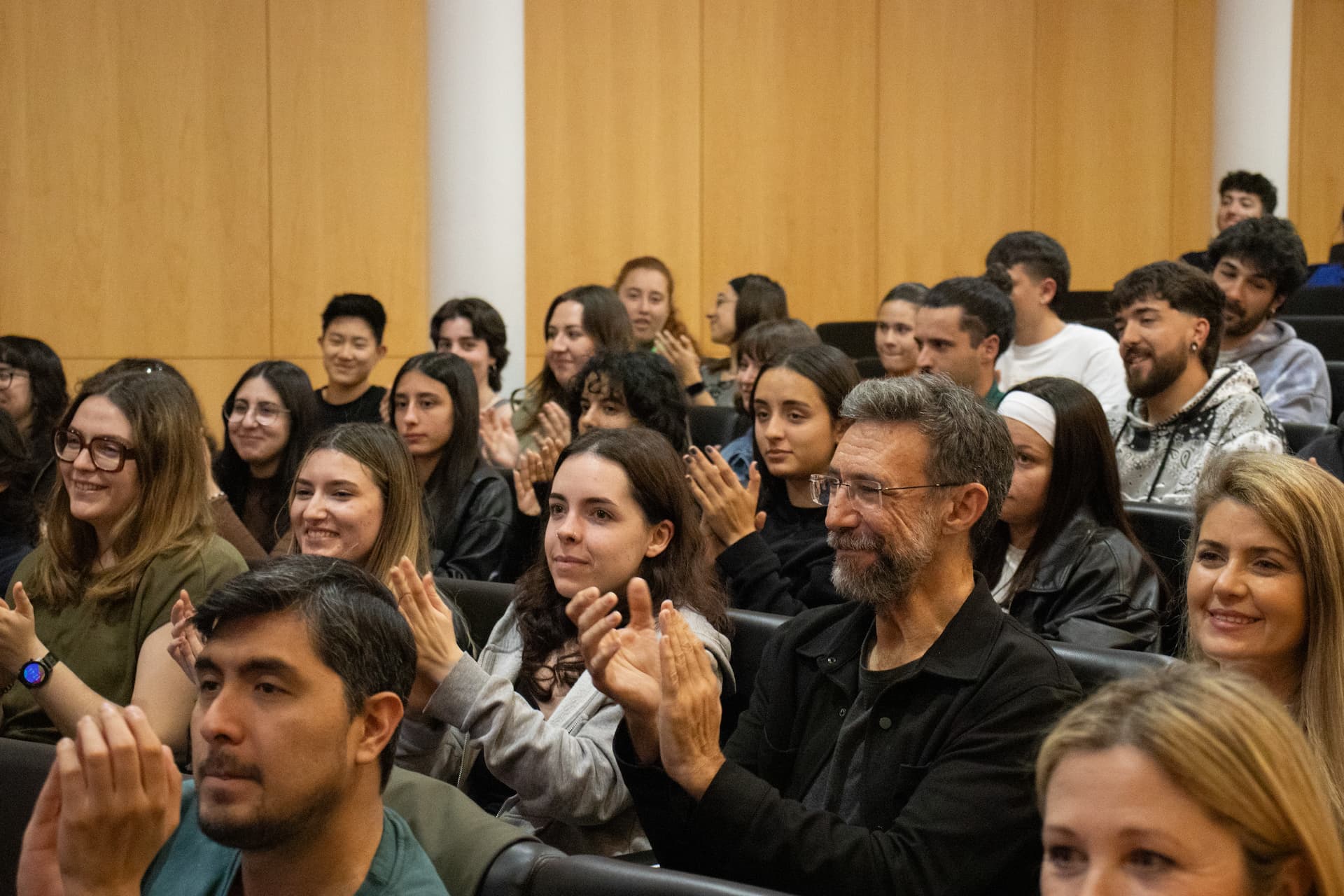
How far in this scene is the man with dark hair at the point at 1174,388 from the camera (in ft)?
12.4

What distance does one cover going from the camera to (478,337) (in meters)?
5.13

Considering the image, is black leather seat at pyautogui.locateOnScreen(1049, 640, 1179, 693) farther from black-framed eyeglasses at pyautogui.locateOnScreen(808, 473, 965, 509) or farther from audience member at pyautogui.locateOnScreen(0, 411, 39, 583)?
audience member at pyautogui.locateOnScreen(0, 411, 39, 583)

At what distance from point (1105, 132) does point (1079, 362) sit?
478 cm

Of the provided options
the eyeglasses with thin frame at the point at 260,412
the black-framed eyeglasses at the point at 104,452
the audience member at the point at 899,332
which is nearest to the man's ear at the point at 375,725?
the black-framed eyeglasses at the point at 104,452

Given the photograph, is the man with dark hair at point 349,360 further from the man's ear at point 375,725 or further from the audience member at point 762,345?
the man's ear at point 375,725

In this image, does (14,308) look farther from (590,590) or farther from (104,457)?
(590,590)

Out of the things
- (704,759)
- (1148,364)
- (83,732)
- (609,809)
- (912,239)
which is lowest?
(609,809)

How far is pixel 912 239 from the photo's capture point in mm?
8836

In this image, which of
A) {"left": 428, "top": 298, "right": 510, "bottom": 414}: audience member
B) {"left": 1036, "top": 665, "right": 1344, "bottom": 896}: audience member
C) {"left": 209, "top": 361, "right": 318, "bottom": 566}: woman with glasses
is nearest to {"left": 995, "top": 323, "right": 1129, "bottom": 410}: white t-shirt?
{"left": 428, "top": 298, "right": 510, "bottom": 414}: audience member

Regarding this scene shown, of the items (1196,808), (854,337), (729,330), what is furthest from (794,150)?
(1196,808)

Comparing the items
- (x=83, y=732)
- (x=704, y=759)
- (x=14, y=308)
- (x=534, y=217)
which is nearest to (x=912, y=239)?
(x=534, y=217)

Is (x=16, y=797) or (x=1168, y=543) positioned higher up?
(x=1168, y=543)

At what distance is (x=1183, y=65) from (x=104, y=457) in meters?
8.31

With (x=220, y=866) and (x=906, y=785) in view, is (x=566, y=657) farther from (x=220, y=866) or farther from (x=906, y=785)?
(x=220, y=866)
